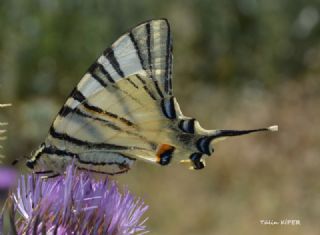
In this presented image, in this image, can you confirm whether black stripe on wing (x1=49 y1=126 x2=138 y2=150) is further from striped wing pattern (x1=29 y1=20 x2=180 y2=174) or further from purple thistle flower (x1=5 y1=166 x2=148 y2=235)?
purple thistle flower (x1=5 y1=166 x2=148 y2=235)

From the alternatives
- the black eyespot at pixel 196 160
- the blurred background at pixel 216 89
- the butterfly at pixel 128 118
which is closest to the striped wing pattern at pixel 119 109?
the butterfly at pixel 128 118

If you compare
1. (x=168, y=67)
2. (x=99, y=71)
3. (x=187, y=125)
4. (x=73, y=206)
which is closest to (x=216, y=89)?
(x=187, y=125)

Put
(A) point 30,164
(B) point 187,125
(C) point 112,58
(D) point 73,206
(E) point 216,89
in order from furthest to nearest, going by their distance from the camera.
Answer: (E) point 216,89 < (B) point 187,125 < (C) point 112,58 < (A) point 30,164 < (D) point 73,206

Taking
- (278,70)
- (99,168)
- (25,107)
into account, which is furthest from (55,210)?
(278,70)

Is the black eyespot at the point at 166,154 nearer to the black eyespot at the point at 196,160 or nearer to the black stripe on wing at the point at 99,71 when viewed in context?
the black eyespot at the point at 196,160

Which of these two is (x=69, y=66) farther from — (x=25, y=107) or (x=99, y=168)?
(x=99, y=168)

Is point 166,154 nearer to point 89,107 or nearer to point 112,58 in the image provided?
point 89,107
